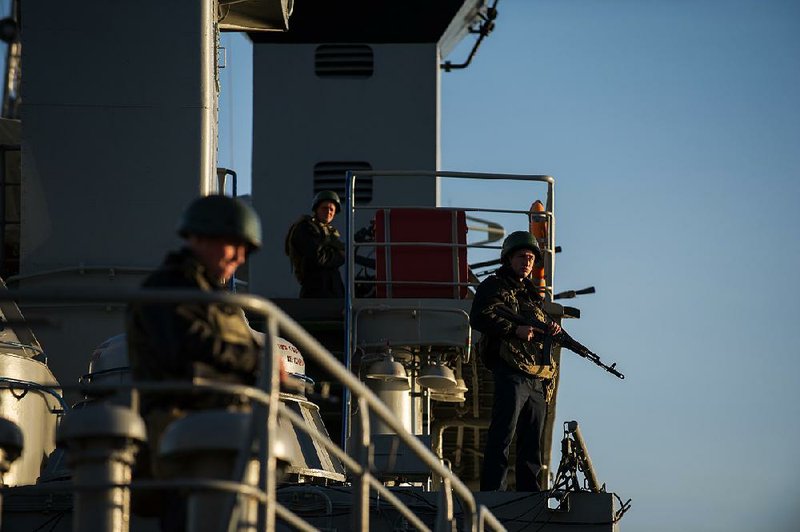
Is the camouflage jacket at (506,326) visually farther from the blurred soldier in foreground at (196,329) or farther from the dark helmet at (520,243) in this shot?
the blurred soldier in foreground at (196,329)

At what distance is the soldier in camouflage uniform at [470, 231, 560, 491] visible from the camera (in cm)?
1367

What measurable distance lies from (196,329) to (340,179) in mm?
17181

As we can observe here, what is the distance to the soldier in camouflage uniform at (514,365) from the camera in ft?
44.9

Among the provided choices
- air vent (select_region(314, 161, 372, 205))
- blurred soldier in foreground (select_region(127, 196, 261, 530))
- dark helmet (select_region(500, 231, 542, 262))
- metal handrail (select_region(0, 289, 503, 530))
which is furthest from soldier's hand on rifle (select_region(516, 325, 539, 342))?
air vent (select_region(314, 161, 372, 205))

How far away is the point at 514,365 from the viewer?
543 inches

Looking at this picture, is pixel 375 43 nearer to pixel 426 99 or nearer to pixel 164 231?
pixel 426 99

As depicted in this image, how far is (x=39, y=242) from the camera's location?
1562cm

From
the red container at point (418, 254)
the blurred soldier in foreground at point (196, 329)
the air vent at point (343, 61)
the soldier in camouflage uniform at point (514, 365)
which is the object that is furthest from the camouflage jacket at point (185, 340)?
the air vent at point (343, 61)

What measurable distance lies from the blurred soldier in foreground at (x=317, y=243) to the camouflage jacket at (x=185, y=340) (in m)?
9.53

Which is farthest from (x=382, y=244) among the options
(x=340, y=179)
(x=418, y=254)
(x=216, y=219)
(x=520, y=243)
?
(x=216, y=219)

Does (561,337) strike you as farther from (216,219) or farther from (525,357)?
(216,219)

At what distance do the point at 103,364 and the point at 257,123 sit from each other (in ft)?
39.3

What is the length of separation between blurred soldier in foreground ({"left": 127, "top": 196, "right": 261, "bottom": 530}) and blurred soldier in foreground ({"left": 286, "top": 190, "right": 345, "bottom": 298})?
940 centimetres

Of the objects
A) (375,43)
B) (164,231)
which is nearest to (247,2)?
(164,231)
